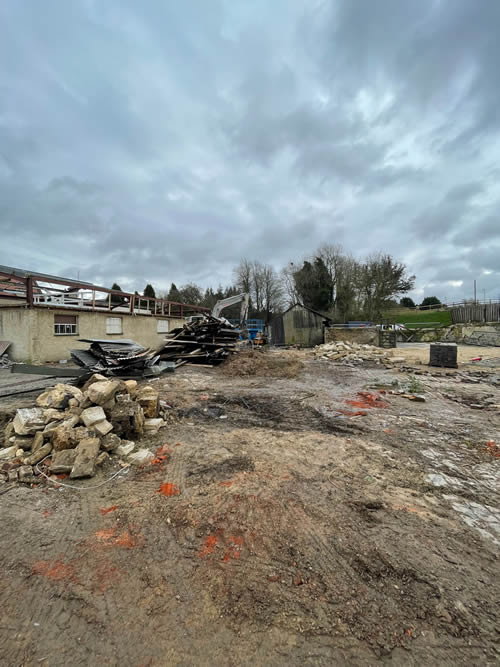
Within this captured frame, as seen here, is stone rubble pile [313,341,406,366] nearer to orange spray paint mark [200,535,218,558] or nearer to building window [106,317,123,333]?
building window [106,317,123,333]

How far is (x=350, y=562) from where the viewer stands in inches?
81.0

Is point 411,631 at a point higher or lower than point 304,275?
lower

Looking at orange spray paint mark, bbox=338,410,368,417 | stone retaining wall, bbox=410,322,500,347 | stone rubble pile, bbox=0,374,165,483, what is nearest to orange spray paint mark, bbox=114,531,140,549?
stone rubble pile, bbox=0,374,165,483

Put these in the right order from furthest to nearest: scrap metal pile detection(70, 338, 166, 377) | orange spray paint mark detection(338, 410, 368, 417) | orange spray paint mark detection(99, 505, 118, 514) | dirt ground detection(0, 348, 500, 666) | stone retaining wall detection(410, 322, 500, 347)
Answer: stone retaining wall detection(410, 322, 500, 347)
scrap metal pile detection(70, 338, 166, 377)
orange spray paint mark detection(338, 410, 368, 417)
orange spray paint mark detection(99, 505, 118, 514)
dirt ground detection(0, 348, 500, 666)

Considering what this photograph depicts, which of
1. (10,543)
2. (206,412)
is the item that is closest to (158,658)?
(10,543)

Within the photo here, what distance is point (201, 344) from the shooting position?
13.4 metres

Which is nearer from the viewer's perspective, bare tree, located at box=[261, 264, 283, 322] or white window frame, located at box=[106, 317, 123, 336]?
white window frame, located at box=[106, 317, 123, 336]

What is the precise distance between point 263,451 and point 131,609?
2.41m

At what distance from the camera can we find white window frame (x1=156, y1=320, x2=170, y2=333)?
1899cm

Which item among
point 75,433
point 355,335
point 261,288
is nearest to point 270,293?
point 261,288

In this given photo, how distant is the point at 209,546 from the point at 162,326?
18.5 m

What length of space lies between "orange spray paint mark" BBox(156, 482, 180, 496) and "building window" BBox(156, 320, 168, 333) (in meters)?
16.9

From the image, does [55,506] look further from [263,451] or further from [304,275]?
[304,275]

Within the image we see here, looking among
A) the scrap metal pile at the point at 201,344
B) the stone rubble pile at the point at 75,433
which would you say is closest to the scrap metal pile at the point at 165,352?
the scrap metal pile at the point at 201,344
